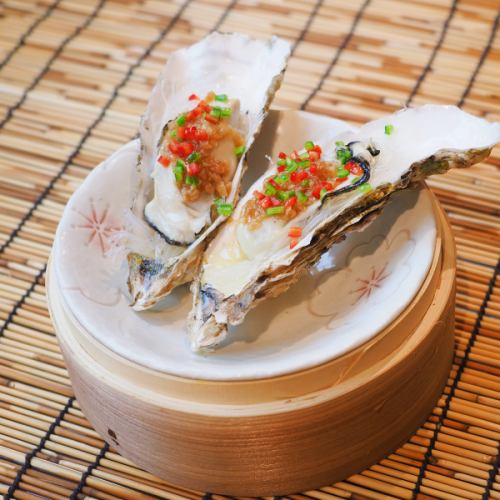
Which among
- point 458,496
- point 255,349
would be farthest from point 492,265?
point 255,349

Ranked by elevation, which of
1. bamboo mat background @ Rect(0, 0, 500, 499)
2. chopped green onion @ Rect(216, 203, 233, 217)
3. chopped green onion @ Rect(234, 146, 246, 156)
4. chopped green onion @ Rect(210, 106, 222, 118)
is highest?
chopped green onion @ Rect(210, 106, 222, 118)

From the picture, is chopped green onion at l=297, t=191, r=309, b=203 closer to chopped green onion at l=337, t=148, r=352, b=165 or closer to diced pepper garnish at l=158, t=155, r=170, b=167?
chopped green onion at l=337, t=148, r=352, b=165

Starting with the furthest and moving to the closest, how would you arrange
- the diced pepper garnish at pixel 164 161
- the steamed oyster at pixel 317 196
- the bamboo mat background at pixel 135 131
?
1. the diced pepper garnish at pixel 164 161
2. the bamboo mat background at pixel 135 131
3. the steamed oyster at pixel 317 196

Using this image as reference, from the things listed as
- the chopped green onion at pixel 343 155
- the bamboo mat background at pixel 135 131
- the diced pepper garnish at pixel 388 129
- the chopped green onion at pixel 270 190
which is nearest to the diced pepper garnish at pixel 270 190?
the chopped green onion at pixel 270 190

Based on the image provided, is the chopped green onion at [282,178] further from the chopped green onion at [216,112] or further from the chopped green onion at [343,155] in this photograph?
the chopped green onion at [216,112]

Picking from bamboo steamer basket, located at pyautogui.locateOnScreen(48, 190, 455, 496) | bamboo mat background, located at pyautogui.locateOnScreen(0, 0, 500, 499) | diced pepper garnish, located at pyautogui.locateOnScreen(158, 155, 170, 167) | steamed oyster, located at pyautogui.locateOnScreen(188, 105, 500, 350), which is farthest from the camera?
diced pepper garnish, located at pyautogui.locateOnScreen(158, 155, 170, 167)

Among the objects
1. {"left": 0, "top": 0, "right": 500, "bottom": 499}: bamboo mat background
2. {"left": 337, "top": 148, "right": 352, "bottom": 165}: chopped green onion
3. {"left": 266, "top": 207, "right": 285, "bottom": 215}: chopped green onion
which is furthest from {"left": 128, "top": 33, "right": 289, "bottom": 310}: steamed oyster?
{"left": 0, "top": 0, "right": 500, "bottom": 499}: bamboo mat background
